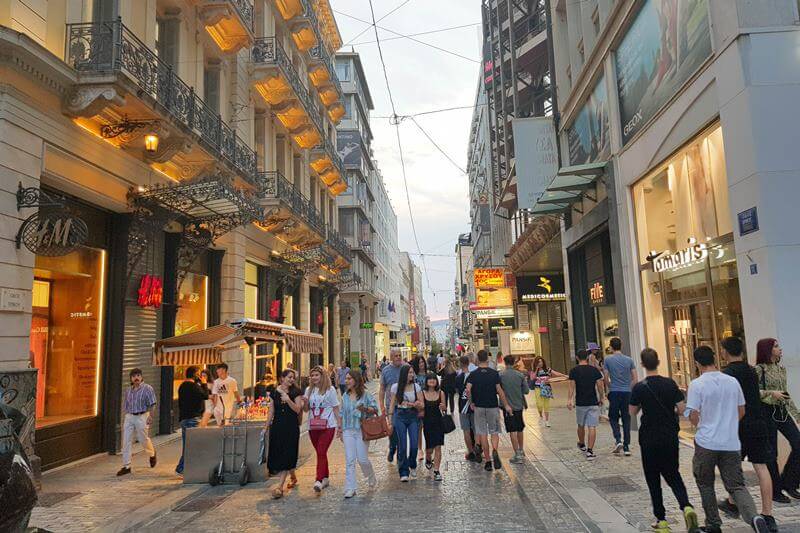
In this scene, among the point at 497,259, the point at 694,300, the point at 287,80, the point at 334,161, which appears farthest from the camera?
the point at 497,259

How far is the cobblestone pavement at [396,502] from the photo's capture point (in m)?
6.27

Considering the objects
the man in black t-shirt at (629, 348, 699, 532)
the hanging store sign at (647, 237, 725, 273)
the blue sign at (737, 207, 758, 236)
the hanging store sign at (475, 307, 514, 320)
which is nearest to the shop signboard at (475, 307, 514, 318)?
the hanging store sign at (475, 307, 514, 320)

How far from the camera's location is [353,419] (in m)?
8.05

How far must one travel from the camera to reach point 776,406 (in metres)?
6.20

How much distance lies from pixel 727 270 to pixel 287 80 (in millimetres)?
15269

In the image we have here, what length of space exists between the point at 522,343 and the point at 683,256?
17081 millimetres

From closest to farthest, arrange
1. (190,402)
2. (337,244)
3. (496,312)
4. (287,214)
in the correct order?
(190,402) < (287,214) < (337,244) < (496,312)

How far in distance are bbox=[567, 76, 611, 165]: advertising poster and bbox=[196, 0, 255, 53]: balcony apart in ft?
33.3

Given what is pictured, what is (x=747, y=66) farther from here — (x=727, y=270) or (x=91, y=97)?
(x=91, y=97)

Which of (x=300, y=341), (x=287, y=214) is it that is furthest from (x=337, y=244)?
(x=300, y=341)

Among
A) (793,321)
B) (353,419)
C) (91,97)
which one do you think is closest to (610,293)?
(793,321)

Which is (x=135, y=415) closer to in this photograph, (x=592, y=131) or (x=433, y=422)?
(x=433, y=422)

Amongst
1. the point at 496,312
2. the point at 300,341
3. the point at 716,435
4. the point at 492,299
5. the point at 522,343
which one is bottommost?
the point at 716,435

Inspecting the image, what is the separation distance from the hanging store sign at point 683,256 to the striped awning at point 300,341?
8.35m
